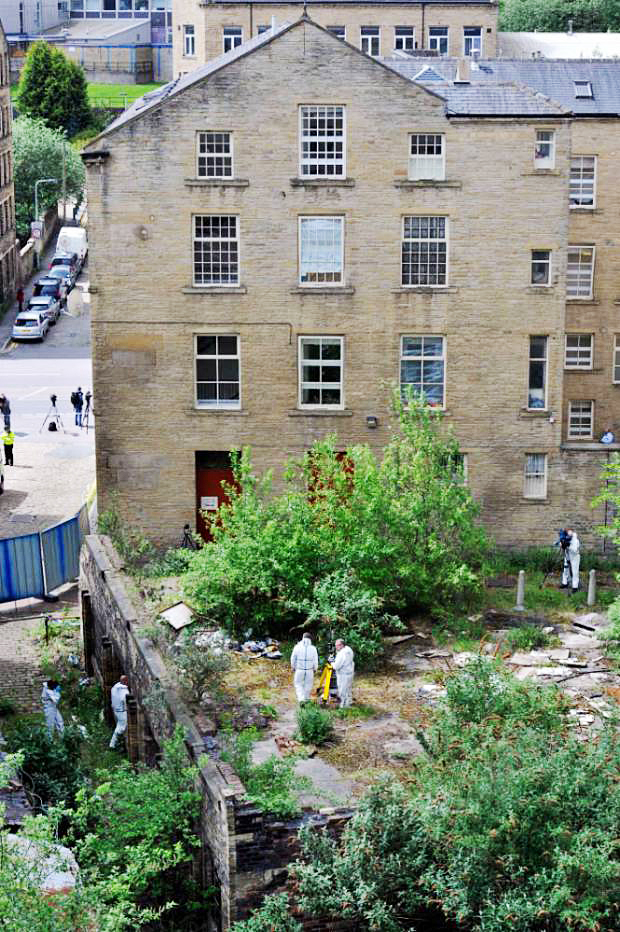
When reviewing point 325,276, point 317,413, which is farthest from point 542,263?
point 317,413

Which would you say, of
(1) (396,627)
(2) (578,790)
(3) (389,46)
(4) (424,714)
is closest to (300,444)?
(1) (396,627)

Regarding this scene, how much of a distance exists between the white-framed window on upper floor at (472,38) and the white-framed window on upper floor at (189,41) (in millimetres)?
13718

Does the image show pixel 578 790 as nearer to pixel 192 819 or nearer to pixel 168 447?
pixel 192 819

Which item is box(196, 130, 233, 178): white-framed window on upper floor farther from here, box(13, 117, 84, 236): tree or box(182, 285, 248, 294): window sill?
box(13, 117, 84, 236): tree

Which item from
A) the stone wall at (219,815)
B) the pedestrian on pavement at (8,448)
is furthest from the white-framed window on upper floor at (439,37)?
the stone wall at (219,815)

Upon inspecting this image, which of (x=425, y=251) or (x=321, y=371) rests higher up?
(x=425, y=251)

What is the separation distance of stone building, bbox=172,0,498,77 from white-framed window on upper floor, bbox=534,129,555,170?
111ft

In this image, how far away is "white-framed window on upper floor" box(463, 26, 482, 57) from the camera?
75312 mm

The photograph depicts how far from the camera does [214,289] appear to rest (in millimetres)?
41812

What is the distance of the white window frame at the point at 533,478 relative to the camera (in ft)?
141

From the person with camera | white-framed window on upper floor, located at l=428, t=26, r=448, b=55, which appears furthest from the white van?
the person with camera

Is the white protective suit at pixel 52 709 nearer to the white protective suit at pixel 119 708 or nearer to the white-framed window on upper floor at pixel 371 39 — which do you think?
the white protective suit at pixel 119 708

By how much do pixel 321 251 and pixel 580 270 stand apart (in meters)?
16.5

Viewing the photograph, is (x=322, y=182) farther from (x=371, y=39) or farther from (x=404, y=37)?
(x=404, y=37)
